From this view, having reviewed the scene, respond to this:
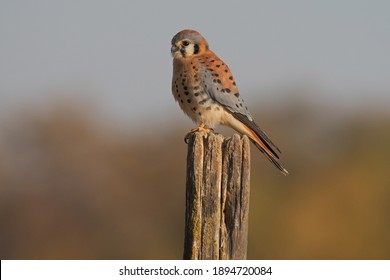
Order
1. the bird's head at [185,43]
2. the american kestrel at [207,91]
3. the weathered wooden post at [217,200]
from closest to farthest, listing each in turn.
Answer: the weathered wooden post at [217,200], the american kestrel at [207,91], the bird's head at [185,43]

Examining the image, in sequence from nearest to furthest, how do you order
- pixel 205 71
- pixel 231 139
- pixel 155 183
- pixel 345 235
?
pixel 231 139 → pixel 205 71 → pixel 345 235 → pixel 155 183

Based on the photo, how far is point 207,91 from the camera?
9.57 m

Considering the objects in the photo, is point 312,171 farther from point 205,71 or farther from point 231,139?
point 231,139

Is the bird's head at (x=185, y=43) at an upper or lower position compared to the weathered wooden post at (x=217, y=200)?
upper

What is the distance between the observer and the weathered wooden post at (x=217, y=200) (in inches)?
268

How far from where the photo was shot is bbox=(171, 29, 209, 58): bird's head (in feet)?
31.9

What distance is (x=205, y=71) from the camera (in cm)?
967

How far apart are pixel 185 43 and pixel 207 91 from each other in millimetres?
564

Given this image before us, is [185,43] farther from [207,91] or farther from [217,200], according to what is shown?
[217,200]

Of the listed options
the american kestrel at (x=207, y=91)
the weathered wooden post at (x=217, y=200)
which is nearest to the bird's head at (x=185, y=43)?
the american kestrel at (x=207, y=91)

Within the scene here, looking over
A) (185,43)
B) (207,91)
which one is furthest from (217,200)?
(185,43)

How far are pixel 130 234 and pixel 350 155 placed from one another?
5494 mm

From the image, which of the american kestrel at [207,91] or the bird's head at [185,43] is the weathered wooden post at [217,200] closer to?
the american kestrel at [207,91]
